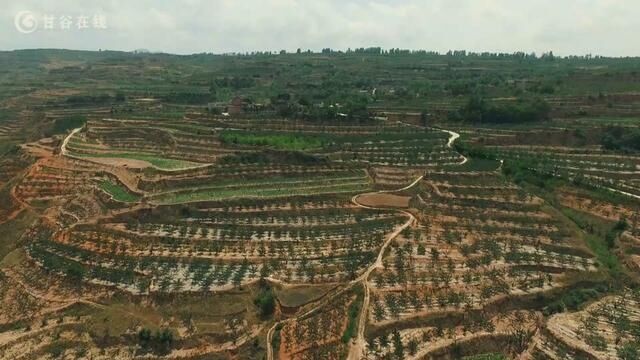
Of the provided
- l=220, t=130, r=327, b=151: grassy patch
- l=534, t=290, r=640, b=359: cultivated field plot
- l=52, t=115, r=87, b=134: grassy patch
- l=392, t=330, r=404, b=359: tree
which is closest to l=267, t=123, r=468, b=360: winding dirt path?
l=392, t=330, r=404, b=359: tree

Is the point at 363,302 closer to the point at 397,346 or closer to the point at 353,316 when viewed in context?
the point at 353,316

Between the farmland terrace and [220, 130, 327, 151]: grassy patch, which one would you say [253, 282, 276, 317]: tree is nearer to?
the farmland terrace

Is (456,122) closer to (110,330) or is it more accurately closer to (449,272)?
(449,272)

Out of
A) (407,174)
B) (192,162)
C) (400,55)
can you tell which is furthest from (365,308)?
(400,55)

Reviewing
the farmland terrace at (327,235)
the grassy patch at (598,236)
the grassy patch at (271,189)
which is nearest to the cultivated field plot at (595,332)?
the farmland terrace at (327,235)

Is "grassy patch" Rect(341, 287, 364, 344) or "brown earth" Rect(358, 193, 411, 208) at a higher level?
"brown earth" Rect(358, 193, 411, 208)

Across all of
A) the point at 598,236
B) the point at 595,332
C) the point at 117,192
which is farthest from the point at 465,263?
the point at 117,192

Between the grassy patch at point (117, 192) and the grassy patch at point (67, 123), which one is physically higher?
the grassy patch at point (67, 123)

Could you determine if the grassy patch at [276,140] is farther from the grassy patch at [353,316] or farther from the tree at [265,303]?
the grassy patch at [353,316]
